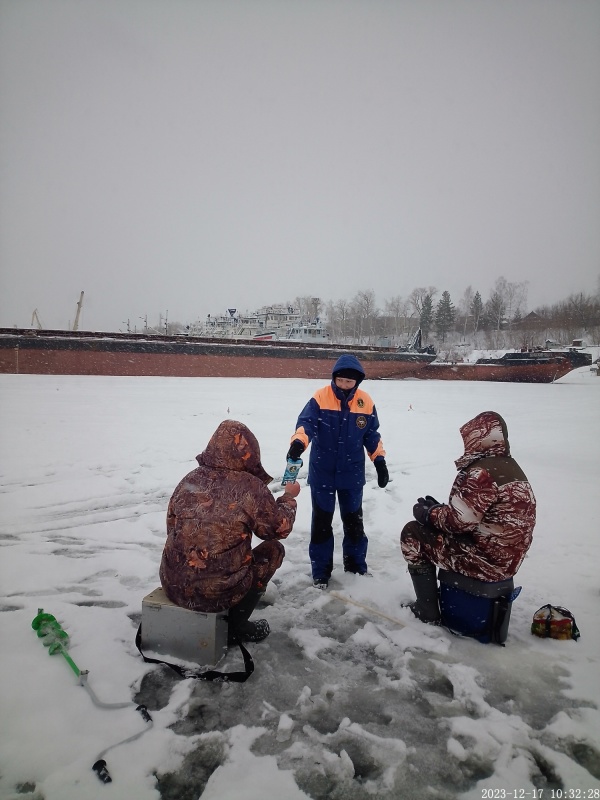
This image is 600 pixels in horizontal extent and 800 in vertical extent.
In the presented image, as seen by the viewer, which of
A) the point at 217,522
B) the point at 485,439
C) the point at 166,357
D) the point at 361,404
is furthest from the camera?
the point at 166,357

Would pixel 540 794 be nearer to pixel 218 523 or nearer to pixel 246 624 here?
pixel 246 624

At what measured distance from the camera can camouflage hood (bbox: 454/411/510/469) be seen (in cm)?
274

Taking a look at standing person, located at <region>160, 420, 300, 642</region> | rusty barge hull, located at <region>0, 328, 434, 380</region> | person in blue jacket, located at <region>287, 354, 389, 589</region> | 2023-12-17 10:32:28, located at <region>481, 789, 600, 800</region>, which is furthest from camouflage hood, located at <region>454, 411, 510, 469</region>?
rusty barge hull, located at <region>0, 328, 434, 380</region>

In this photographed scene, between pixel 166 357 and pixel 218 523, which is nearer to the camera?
pixel 218 523

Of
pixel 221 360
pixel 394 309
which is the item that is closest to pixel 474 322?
pixel 394 309

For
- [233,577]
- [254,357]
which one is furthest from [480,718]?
[254,357]

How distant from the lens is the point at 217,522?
8.04 ft

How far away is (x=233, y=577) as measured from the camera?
2572mm

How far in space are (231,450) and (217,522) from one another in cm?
40

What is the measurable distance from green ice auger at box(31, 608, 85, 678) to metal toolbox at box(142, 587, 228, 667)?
0.45m

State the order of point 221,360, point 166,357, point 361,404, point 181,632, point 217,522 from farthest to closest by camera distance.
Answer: point 221,360 → point 166,357 → point 361,404 → point 181,632 → point 217,522

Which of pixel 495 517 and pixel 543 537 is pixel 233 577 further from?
pixel 543 537

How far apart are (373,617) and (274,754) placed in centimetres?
137

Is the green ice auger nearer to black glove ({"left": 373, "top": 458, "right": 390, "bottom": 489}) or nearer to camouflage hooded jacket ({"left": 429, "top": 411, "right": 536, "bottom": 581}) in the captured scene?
camouflage hooded jacket ({"left": 429, "top": 411, "right": 536, "bottom": 581})
